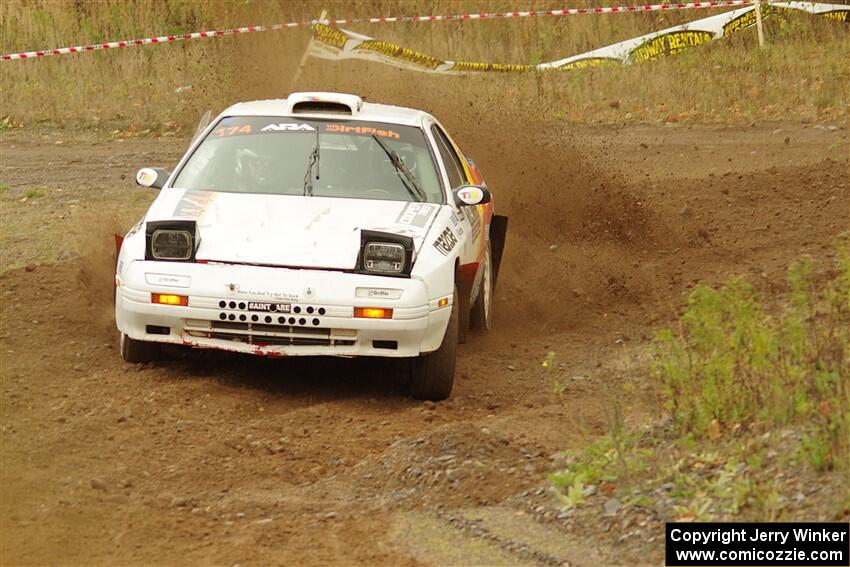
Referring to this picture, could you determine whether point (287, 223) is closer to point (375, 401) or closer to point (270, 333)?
point (270, 333)

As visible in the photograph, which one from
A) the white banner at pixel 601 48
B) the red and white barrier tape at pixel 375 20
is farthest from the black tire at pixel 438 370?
the white banner at pixel 601 48

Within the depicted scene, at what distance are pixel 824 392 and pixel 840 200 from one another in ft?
24.8

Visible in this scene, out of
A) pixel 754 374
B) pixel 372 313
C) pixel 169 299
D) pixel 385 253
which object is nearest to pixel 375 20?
pixel 385 253

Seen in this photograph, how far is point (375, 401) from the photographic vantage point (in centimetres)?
826

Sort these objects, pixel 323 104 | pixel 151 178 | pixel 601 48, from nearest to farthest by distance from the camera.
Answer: pixel 151 178 → pixel 323 104 → pixel 601 48

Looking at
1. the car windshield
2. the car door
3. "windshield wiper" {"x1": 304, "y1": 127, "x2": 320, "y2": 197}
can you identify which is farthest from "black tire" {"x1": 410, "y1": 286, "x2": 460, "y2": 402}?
"windshield wiper" {"x1": 304, "y1": 127, "x2": 320, "y2": 197}

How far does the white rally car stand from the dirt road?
14.6 inches

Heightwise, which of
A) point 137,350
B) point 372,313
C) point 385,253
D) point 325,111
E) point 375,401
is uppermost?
point 325,111

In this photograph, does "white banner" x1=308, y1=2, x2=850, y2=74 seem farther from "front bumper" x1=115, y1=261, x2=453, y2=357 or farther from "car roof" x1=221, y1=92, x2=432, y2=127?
"front bumper" x1=115, y1=261, x2=453, y2=357

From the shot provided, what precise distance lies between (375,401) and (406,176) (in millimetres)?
1634

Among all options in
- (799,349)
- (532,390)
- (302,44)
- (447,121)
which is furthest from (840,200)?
(302,44)

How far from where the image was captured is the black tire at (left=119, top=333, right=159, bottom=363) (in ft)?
28.1

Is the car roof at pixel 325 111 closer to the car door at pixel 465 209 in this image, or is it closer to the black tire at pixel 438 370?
the car door at pixel 465 209

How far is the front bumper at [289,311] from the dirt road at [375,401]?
1.14ft
